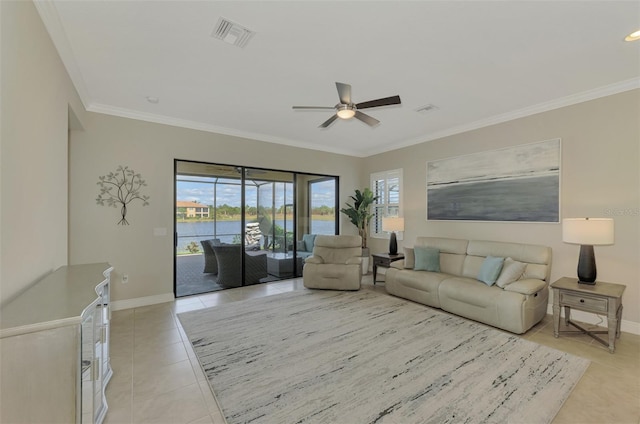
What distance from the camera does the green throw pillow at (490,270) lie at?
359 cm

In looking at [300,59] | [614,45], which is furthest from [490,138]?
[300,59]

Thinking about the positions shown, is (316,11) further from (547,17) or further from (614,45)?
(614,45)

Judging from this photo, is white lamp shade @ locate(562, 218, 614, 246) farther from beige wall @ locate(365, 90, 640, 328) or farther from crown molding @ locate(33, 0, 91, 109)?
crown molding @ locate(33, 0, 91, 109)

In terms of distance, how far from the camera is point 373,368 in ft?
8.07

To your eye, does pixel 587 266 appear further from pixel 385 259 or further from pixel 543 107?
pixel 385 259

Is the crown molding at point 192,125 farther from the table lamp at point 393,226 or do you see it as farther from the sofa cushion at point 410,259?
the sofa cushion at point 410,259

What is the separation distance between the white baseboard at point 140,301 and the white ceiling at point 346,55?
8.99ft

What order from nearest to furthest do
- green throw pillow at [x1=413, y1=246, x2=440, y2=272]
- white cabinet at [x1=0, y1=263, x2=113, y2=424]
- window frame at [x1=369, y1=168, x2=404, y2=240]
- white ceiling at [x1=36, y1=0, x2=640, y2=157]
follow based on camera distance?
white cabinet at [x1=0, y1=263, x2=113, y2=424], white ceiling at [x1=36, y1=0, x2=640, y2=157], green throw pillow at [x1=413, y1=246, x2=440, y2=272], window frame at [x1=369, y1=168, x2=404, y2=240]

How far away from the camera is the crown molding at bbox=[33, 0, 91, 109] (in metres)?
1.96

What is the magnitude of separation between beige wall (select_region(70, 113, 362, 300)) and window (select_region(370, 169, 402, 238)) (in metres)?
3.30

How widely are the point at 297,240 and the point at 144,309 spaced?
2974mm

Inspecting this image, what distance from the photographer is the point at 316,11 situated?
2.04m

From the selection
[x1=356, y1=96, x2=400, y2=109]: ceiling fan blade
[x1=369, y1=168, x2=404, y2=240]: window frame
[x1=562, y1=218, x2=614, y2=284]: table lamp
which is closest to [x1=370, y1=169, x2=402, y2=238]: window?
[x1=369, y1=168, x2=404, y2=240]: window frame

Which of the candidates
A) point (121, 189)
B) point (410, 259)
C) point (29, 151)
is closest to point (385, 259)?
point (410, 259)
